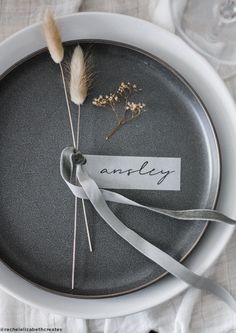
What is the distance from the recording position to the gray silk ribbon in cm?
61

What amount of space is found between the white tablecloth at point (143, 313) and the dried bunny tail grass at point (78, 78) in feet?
0.35

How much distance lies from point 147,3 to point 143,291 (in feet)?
1.30

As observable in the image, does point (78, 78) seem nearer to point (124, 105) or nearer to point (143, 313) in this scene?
point (124, 105)

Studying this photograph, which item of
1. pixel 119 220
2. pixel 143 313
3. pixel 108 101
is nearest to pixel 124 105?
pixel 108 101

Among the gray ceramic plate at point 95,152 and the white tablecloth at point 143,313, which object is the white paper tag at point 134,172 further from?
the white tablecloth at point 143,313

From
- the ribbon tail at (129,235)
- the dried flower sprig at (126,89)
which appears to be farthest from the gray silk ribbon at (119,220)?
the dried flower sprig at (126,89)

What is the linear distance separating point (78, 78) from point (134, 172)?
13 cm

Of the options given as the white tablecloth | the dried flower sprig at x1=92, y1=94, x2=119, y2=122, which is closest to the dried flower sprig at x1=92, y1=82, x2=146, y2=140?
the dried flower sprig at x1=92, y1=94, x2=119, y2=122

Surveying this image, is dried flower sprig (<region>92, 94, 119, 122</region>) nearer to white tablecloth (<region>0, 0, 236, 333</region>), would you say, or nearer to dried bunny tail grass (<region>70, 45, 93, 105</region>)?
dried bunny tail grass (<region>70, 45, 93, 105</region>)

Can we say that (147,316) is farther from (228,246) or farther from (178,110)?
(178,110)

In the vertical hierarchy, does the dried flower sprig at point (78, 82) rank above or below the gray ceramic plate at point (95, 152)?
above

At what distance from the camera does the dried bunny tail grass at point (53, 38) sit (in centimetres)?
61

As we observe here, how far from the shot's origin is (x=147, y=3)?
72cm

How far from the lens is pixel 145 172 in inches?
25.1
